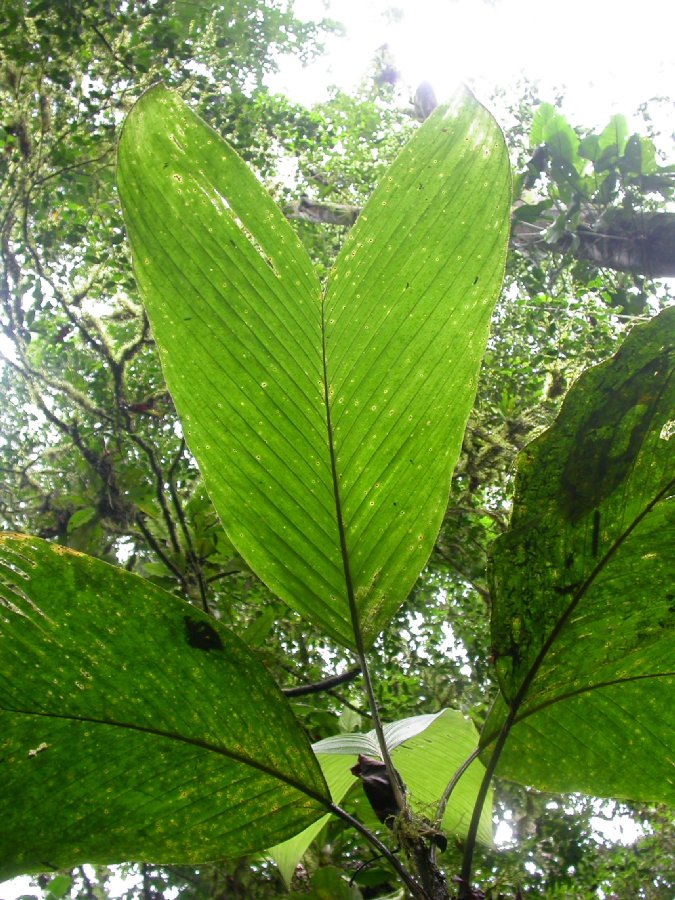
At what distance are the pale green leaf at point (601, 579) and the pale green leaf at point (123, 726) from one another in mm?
271

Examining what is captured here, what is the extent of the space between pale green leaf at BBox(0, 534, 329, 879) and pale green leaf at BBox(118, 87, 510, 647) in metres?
0.12

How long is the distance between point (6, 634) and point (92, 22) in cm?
431

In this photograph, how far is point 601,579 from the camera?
2.28 feet

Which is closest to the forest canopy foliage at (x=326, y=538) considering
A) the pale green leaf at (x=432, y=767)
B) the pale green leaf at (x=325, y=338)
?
the pale green leaf at (x=325, y=338)

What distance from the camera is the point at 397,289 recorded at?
0.67m

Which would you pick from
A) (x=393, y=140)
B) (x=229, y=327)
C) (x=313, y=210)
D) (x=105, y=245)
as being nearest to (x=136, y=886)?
(x=105, y=245)

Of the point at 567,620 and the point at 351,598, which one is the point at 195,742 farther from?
the point at 567,620

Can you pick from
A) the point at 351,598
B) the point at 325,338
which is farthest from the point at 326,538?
the point at 325,338

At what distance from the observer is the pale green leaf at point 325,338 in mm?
654

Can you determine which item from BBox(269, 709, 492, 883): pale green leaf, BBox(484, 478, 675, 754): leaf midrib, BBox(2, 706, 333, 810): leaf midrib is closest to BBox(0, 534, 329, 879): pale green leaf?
BBox(2, 706, 333, 810): leaf midrib

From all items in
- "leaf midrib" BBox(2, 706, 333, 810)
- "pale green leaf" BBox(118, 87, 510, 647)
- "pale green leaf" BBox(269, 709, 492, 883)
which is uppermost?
"pale green leaf" BBox(118, 87, 510, 647)

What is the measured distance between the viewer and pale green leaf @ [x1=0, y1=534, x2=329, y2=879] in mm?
642

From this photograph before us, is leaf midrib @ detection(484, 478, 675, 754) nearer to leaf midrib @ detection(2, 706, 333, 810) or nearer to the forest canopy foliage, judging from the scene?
the forest canopy foliage

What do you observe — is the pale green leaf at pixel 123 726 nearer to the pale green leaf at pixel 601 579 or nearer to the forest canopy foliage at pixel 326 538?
the forest canopy foliage at pixel 326 538
